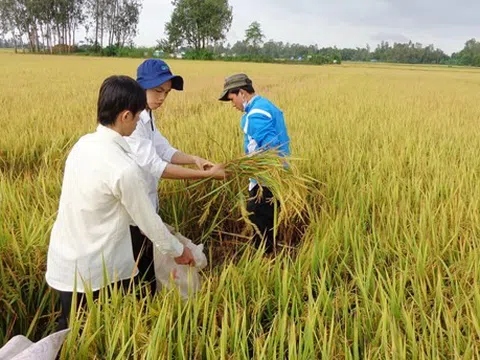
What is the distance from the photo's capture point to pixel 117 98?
132 centimetres

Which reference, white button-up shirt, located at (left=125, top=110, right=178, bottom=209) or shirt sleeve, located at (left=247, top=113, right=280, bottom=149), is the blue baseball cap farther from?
shirt sleeve, located at (left=247, top=113, right=280, bottom=149)

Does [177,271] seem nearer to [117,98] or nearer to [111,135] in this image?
[111,135]

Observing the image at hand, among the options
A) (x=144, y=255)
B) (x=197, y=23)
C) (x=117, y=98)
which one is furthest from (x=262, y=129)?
(x=197, y=23)

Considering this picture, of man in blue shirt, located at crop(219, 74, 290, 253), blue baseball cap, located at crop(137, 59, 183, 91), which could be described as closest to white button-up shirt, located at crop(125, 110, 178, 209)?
blue baseball cap, located at crop(137, 59, 183, 91)

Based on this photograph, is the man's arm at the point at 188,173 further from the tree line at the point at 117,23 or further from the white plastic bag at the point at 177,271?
the tree line at the point at 117,23

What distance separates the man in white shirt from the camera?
4.20 feet

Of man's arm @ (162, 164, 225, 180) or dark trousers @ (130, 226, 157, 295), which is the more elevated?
man's arm @ (162, 164, 225, 180)

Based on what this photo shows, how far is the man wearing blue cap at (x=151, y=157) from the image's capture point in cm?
175

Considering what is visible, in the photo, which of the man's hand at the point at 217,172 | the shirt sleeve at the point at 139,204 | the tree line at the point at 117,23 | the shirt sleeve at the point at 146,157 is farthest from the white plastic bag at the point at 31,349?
the tree line at the point at 117,23

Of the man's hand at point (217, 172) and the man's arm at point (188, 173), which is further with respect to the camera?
the man's hand at point (217, 172)

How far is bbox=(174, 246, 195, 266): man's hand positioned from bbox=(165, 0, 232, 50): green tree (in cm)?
5808

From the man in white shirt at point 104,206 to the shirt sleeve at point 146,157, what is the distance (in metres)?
0.35

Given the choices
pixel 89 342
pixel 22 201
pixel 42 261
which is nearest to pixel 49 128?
pixel 22 201

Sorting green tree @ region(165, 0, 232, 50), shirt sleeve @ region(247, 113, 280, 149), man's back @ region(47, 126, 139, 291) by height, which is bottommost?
man's back @ region(47, 126, 139, 291)
